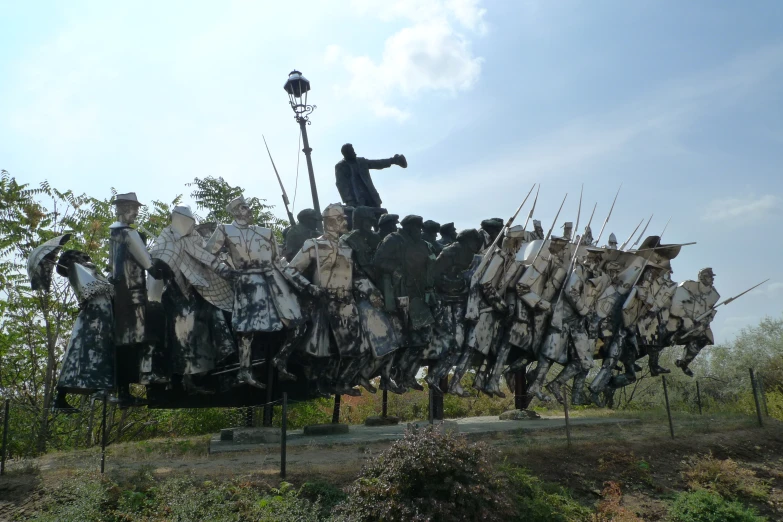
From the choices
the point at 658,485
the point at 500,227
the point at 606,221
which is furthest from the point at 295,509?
the point at 606,221

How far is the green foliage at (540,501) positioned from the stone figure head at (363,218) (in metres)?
4.32

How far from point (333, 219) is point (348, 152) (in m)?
2.76

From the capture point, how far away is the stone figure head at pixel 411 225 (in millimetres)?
11033

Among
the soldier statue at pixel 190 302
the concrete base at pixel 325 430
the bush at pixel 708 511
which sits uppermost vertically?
the soldier statue at pixel 190 302

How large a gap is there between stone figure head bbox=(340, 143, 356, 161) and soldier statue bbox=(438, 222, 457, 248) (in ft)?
6.59

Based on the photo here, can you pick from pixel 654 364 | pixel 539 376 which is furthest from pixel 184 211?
pixel 654 364

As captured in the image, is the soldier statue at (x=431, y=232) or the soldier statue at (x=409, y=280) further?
the soldier statue at (x=431, y=232)

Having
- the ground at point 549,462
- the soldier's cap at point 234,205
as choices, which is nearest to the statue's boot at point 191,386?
the ground at point 549,462

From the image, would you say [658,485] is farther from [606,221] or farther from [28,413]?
[28,413]

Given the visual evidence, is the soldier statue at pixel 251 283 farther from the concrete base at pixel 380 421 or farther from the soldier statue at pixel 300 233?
the concrete base at pixel 380 421

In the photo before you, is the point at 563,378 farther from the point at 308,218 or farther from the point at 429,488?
the point at 429,488

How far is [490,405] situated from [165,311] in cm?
1152

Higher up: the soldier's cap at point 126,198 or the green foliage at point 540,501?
the soldier's cap at point 126,198

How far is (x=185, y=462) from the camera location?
29.1 ft
